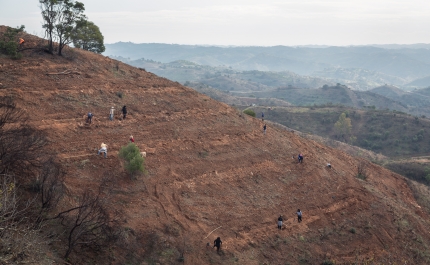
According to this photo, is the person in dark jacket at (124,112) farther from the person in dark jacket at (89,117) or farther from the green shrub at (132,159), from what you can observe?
the green shrub at (132,159)

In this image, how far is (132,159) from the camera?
1869 centimetres

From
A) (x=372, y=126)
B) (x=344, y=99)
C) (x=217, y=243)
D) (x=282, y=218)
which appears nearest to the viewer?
(x=217, y=243)

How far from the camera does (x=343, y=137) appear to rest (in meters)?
93.1

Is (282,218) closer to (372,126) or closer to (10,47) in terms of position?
(10,47)

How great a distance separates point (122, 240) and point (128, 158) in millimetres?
5081

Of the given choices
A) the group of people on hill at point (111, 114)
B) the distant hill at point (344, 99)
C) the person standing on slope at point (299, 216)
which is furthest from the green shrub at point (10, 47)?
the distant hill at point (344, 99)

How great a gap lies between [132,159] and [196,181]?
13.9 ft

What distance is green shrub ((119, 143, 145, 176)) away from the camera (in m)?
18.7

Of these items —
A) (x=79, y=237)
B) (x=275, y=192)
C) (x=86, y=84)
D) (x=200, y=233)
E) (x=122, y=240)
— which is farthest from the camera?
(x=86, y=84)

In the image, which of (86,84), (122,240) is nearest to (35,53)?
(86,84)

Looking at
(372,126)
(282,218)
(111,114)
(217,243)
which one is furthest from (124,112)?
(372,126)

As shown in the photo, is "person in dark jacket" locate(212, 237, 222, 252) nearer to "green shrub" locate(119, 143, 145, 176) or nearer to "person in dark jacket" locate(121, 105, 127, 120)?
"green shrub" locate(119, 143, 145, 176)

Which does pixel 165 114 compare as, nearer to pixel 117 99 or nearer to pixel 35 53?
pixel 117 99

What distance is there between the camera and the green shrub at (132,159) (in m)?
18.7
